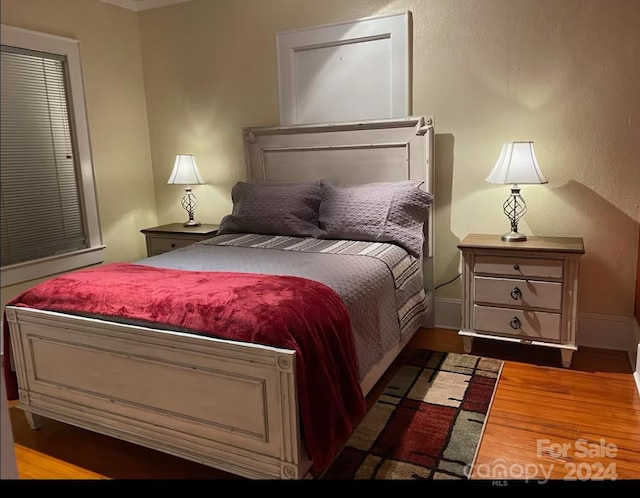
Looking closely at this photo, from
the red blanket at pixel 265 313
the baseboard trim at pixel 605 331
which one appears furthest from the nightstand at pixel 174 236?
the baseboard trim at pixel 605 331

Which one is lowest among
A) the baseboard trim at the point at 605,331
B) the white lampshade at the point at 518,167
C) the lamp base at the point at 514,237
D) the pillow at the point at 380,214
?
the baseboard trim at the point at 605,331

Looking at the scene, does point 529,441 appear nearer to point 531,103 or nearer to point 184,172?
point 531,103

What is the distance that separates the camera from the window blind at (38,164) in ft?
10.1

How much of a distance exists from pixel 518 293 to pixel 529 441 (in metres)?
0.89

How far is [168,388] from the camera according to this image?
6.18 ft

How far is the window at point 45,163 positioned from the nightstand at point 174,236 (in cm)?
38

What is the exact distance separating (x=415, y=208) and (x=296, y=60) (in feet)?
4.57

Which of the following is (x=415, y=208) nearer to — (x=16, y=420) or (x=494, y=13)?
(x=494, y=13)

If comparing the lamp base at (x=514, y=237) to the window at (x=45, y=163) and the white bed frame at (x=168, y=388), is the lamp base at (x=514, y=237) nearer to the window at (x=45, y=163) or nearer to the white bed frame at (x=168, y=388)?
the white bed frame at (x=168, y=388)

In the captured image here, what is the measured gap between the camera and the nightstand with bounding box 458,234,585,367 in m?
2.65

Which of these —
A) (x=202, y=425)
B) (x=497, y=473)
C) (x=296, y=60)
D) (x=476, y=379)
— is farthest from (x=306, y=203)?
(x=497, y=473)

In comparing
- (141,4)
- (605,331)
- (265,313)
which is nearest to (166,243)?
(141,4)

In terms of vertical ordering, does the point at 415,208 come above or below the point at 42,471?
above

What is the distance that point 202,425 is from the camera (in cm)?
183
